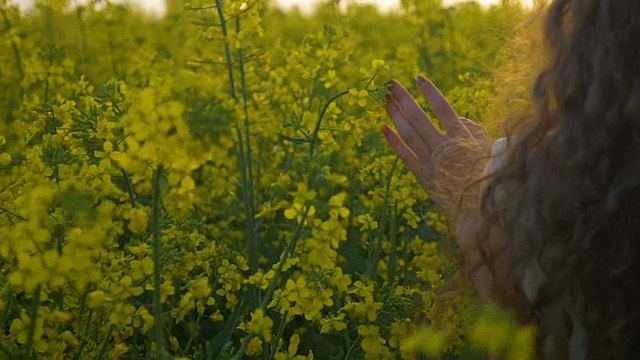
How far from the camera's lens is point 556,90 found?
1764 mm

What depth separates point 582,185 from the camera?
1732 mm

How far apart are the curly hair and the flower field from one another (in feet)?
0.73

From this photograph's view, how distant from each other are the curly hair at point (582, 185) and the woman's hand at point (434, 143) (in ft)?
1.10

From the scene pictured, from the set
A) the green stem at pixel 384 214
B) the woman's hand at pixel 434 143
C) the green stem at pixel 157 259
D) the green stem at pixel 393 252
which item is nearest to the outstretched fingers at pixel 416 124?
the woman's hand at pixel 434 143

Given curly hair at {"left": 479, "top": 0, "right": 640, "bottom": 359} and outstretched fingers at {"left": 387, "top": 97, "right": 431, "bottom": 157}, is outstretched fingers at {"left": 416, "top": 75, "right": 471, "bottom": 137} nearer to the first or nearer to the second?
outstretched fingers at {"left": 387, "top": 97, "right": 431, "bottom": 157}

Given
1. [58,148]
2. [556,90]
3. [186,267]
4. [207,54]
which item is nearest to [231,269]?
[186,267]

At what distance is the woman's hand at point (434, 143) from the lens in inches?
86.8

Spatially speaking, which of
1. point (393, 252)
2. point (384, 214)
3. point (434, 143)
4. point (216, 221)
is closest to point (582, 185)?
point (434, 143)

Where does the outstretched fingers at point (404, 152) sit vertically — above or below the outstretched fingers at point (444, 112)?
below

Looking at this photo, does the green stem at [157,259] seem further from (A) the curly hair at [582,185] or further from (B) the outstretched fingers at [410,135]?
Result: (B) the outstretched fingers at [410,135]

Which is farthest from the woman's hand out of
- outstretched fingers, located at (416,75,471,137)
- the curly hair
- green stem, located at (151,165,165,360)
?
green stem, located at (151,165,165,360)

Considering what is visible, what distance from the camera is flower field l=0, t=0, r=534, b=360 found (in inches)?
68.1

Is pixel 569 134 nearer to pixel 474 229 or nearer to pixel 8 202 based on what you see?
pixel 474 229

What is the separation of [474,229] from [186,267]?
648 mm
